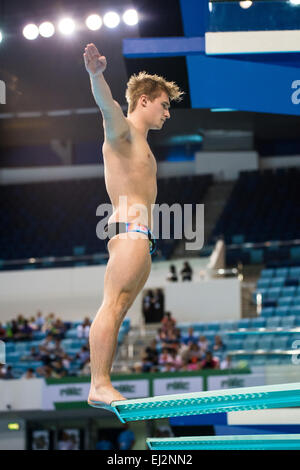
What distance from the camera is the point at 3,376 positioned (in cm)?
1423

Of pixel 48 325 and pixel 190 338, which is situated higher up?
pixel 48 325

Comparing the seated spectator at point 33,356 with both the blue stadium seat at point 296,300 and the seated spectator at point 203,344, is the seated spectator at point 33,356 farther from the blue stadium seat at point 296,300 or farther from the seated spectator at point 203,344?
the blue stadium seat at point 296,300

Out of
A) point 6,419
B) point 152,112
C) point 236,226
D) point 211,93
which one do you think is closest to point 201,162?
point 236,226

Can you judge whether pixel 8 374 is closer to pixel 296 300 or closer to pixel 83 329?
pixel 83 329

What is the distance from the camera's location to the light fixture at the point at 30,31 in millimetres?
18498

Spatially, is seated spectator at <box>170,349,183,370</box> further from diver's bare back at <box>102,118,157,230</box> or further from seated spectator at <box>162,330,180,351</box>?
diver's bare back at <box>102,118,157,230</box>

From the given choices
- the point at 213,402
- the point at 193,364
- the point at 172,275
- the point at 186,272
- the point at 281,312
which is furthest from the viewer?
the point at 172,275

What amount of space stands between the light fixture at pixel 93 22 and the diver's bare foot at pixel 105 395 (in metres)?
15.6

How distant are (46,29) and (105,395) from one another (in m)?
16.0

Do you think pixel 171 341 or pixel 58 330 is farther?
pixel 58 330

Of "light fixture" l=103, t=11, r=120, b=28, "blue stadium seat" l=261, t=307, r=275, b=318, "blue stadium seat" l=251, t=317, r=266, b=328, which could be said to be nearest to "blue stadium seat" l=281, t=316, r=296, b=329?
"blue stadium seat" l=251, t=317, r=266, b=328

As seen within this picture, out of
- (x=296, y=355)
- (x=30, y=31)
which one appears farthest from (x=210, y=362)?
(x=30, y=31)

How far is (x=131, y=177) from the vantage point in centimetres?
403

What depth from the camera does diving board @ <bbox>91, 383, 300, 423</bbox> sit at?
3.20m
